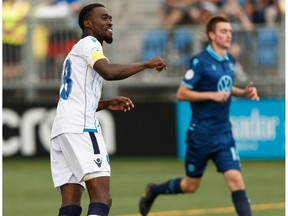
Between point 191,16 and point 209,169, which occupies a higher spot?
point 191,16

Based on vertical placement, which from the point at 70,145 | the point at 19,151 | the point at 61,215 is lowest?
the point at 19,151

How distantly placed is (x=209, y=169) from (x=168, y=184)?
271 inches

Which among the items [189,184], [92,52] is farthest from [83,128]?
[189,184]

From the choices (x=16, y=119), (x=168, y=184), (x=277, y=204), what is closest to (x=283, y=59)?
(x=16, y=119)

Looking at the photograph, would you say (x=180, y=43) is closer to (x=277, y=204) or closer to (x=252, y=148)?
(x=252, y=148)

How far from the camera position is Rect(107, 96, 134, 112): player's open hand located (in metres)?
9.30

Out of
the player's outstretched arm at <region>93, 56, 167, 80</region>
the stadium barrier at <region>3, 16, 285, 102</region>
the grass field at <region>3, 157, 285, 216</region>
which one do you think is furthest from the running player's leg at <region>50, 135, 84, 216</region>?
the stadium barrier at <region>3, 16, 285, 102</region>

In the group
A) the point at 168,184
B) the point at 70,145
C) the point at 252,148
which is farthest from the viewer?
the point at 252,148

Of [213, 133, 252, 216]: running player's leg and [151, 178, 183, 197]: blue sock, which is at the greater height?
[213, 133, 252, 216]: running player's leg

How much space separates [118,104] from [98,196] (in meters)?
0.87

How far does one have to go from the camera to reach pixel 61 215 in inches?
364

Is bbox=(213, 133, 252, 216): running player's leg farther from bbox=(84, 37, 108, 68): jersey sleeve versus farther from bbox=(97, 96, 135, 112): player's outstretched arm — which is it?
bbox=(84, 37, 108, 68): jersey sleeve

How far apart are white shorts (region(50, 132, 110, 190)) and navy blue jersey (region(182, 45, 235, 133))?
3.29 meters

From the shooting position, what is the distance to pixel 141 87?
21.9 m
